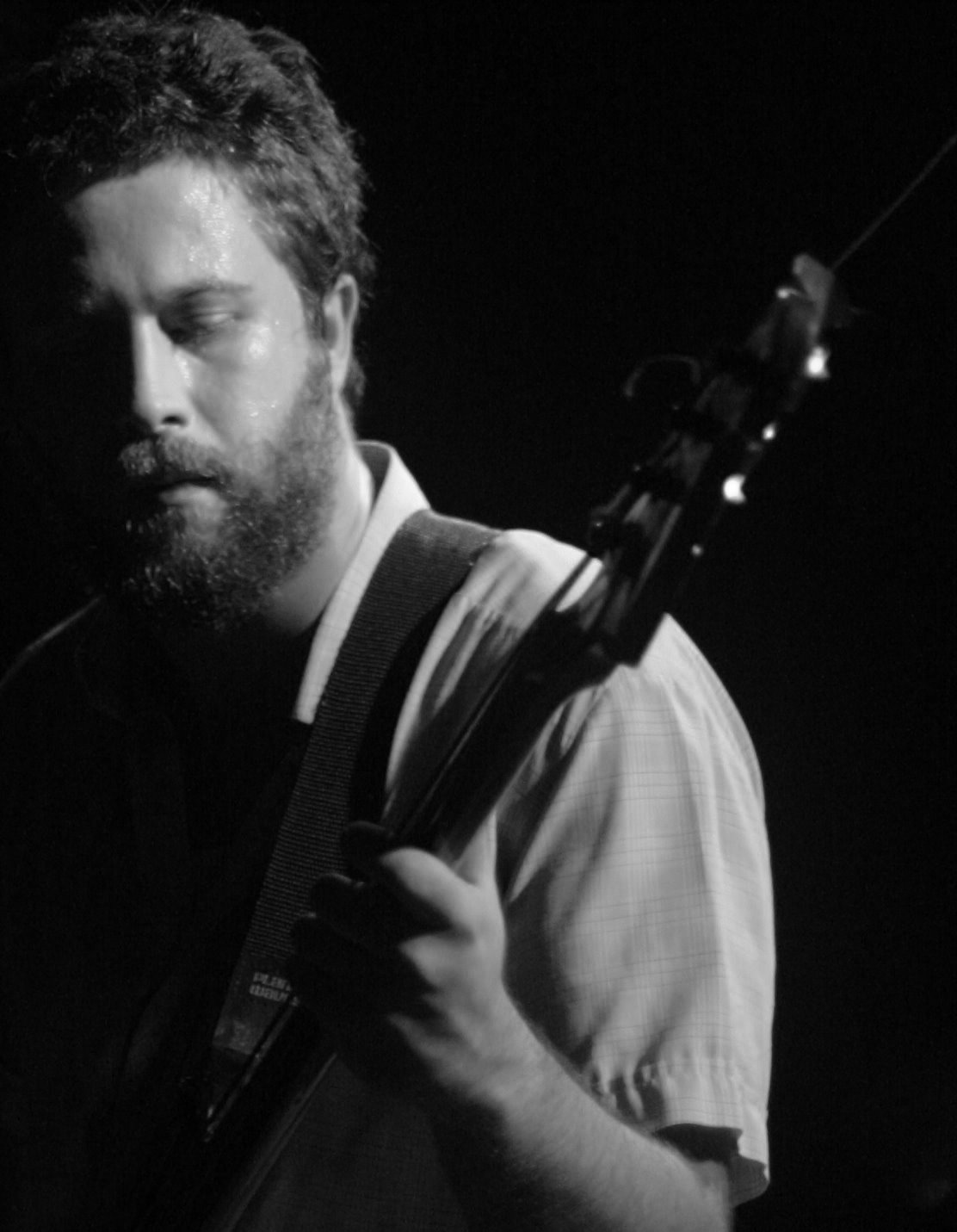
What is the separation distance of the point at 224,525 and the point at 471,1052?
0.75 meters

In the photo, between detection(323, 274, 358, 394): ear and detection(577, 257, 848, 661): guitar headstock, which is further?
detection(323, 274, 358, 394): ear

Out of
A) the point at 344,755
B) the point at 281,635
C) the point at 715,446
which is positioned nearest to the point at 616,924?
the point at 344,755

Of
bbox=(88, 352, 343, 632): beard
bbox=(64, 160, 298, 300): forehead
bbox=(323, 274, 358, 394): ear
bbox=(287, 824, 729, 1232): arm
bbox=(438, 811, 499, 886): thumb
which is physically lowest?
bbox=(287, 824, 729, 1232): arm

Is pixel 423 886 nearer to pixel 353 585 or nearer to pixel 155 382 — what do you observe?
pixel 353 585

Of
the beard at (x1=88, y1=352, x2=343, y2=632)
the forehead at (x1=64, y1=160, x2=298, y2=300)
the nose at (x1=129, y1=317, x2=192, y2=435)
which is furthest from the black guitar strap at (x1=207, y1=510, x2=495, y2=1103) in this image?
the forehead at (x1=64, y1=160, x2=298, y2=300)

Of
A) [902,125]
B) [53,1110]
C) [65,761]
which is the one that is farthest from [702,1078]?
[902,125]

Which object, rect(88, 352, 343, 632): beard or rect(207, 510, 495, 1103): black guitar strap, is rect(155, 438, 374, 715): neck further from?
rect(207, 510, 495, 1103): black guitar strap

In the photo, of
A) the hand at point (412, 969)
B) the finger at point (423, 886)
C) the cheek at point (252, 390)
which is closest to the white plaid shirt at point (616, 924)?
the hand at point (412, 969)

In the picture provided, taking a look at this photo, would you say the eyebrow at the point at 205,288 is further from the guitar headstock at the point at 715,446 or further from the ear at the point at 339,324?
the guitar headstock at the point at 715,446

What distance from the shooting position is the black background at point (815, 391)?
1.49m

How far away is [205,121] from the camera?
1.50 meters

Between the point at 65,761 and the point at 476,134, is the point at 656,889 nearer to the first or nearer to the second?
the point at 65,761

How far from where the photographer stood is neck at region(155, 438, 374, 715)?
148 centimetres

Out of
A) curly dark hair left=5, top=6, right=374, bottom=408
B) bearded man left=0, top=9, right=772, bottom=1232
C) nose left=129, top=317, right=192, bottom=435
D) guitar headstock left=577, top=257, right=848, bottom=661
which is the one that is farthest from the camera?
curly dark hair left=5, top=6, right=374, bottom=408
